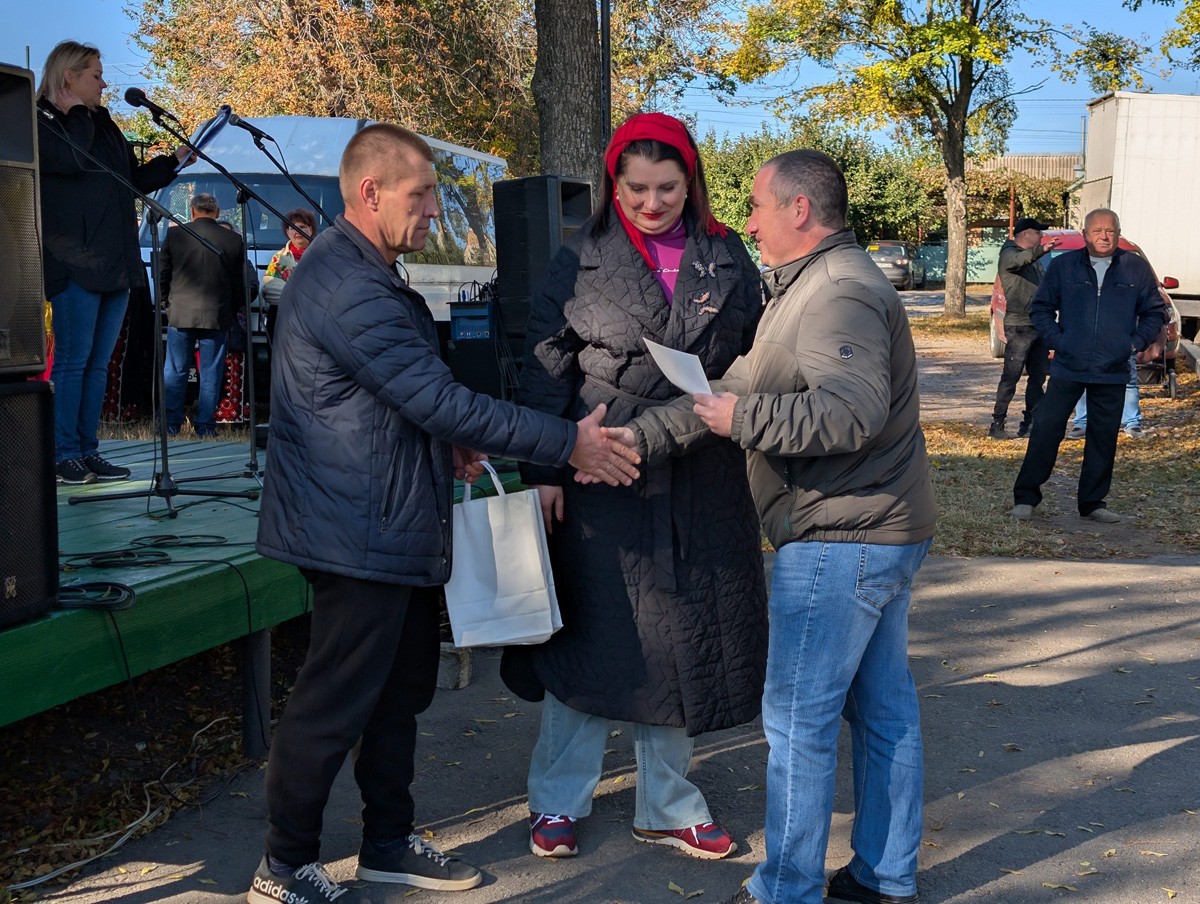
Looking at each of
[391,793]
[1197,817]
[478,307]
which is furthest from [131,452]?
[1197,817]

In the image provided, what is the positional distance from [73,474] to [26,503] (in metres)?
2.67

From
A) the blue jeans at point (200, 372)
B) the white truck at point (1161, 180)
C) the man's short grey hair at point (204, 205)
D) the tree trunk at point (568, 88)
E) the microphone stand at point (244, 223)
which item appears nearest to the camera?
the microphone stand at point (244, 223)

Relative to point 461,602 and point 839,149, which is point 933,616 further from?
point 839,149

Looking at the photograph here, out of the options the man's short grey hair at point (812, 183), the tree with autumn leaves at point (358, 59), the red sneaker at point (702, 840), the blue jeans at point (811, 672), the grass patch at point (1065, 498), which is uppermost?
the tree with autumn leaves at point (358, 59)

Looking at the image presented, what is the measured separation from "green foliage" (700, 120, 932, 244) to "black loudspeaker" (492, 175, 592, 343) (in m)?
35.3

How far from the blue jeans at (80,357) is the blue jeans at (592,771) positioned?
2.94 metres

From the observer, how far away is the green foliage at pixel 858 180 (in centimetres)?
4284

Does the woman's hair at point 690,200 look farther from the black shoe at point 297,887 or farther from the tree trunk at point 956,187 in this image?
the tree trunk at point 956,187

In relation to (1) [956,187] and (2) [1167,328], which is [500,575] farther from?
(1) [956,187]

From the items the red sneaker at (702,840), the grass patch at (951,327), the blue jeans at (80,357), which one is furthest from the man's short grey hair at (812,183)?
the grass patch at (951,327)

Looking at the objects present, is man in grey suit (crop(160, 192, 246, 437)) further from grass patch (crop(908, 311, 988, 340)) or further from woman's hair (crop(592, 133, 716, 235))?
grass patch (crop(908, 311, 988, 340))

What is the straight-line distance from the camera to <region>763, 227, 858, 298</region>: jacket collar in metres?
3.09

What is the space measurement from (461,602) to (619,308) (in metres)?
0.90

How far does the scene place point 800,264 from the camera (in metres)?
3.11
